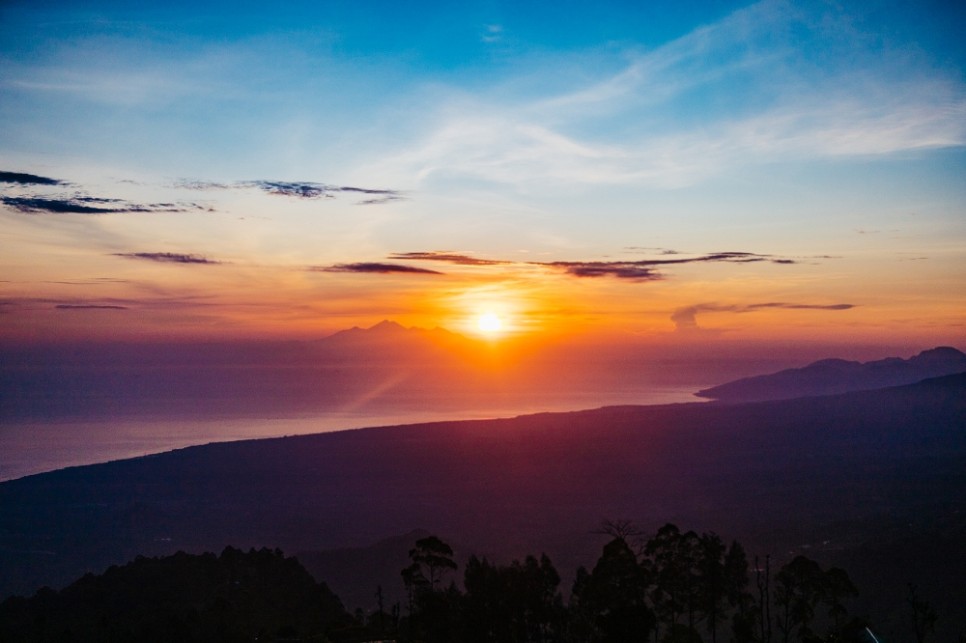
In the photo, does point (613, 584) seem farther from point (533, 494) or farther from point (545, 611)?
point (533, 494)

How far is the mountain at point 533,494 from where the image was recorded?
80125 mm

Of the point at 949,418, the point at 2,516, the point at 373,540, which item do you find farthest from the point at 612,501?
the point at 949,418

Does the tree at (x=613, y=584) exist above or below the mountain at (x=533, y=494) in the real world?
above

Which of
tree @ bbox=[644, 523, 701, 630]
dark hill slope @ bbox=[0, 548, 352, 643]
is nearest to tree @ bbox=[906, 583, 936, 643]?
tree @ bbox=[644, 523, 701, 630]

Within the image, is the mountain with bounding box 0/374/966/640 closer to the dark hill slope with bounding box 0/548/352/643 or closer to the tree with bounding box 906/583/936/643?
the tree with bounding box 906/583/936/643

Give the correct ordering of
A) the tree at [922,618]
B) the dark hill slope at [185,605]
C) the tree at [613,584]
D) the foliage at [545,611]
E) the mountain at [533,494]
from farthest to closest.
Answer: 1. the mountain at [533,494]
2. the dark hill slope at [185,605]
3. the tree at [613,584]
4. the foliage at [545,611]
5. the tree at [922,618]

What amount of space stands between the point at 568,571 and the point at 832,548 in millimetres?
22471

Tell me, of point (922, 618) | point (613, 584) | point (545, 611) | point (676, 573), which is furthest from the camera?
point (922, 618)

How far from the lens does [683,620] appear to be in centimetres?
6919

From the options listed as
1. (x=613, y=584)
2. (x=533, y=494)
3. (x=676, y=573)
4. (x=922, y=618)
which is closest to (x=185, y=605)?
(x=613, y=584)

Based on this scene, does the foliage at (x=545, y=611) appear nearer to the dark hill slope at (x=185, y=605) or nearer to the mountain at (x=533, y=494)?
the dark hill slope at (x=185, y=605)

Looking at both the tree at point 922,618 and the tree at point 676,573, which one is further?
the tree at point 676,573

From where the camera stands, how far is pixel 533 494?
11550 centimetres

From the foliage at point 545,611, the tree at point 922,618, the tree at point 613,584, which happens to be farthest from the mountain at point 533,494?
the tree at point 613,584
